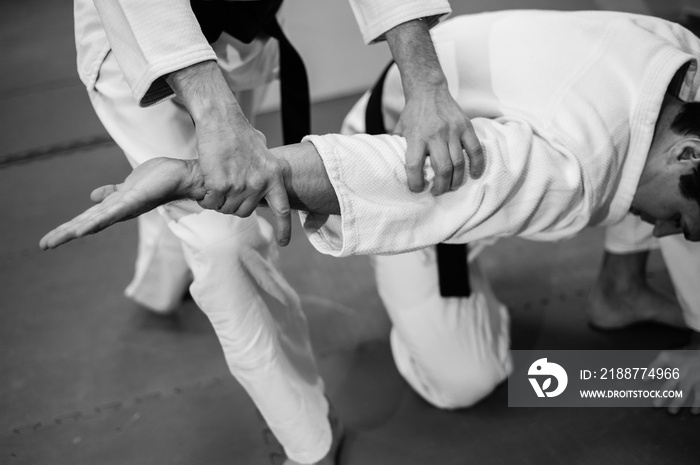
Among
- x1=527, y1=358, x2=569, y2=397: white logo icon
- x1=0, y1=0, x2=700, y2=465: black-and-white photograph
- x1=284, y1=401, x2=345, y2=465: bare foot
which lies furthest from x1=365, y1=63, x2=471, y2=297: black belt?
x1=284, y1=401, x2=345, y2=465: bare foot

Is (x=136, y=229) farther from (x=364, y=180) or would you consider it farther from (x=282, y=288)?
(x=364, y=180)

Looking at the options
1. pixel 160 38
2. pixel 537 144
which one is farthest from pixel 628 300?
pixel 160 38

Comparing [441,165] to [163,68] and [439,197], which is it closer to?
[439,197]

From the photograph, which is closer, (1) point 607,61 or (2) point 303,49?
(1) point 607,61

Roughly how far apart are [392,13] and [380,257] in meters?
0.66

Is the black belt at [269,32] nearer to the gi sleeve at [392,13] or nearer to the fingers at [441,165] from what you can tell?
the gi sleeve at [392,13]

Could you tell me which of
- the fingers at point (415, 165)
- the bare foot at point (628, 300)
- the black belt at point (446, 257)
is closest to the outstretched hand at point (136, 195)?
the fingers at point (415, 165)

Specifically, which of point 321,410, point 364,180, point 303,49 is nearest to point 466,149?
point 364,180

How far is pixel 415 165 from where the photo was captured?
3.49ft

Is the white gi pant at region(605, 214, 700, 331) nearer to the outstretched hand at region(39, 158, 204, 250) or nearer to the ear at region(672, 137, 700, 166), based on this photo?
the ear at region(672, 137, 700, 166)

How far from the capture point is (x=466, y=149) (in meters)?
1.11

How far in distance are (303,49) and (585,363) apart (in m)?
2.42

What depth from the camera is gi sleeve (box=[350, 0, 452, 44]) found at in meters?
1.23

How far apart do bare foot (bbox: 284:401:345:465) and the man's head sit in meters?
0.85
